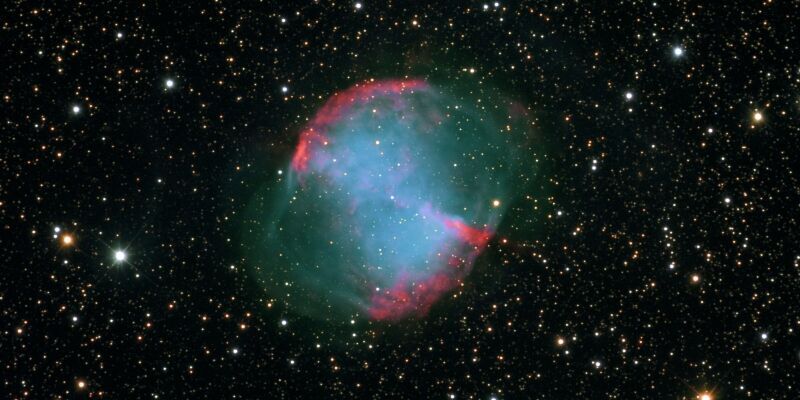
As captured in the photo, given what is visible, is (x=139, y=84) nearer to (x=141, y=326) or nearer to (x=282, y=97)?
(x=282, y=97)

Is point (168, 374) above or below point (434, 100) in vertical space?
below

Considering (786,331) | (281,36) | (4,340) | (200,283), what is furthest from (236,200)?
(786,331)

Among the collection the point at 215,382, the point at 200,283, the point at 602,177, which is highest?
the point at 602,177
